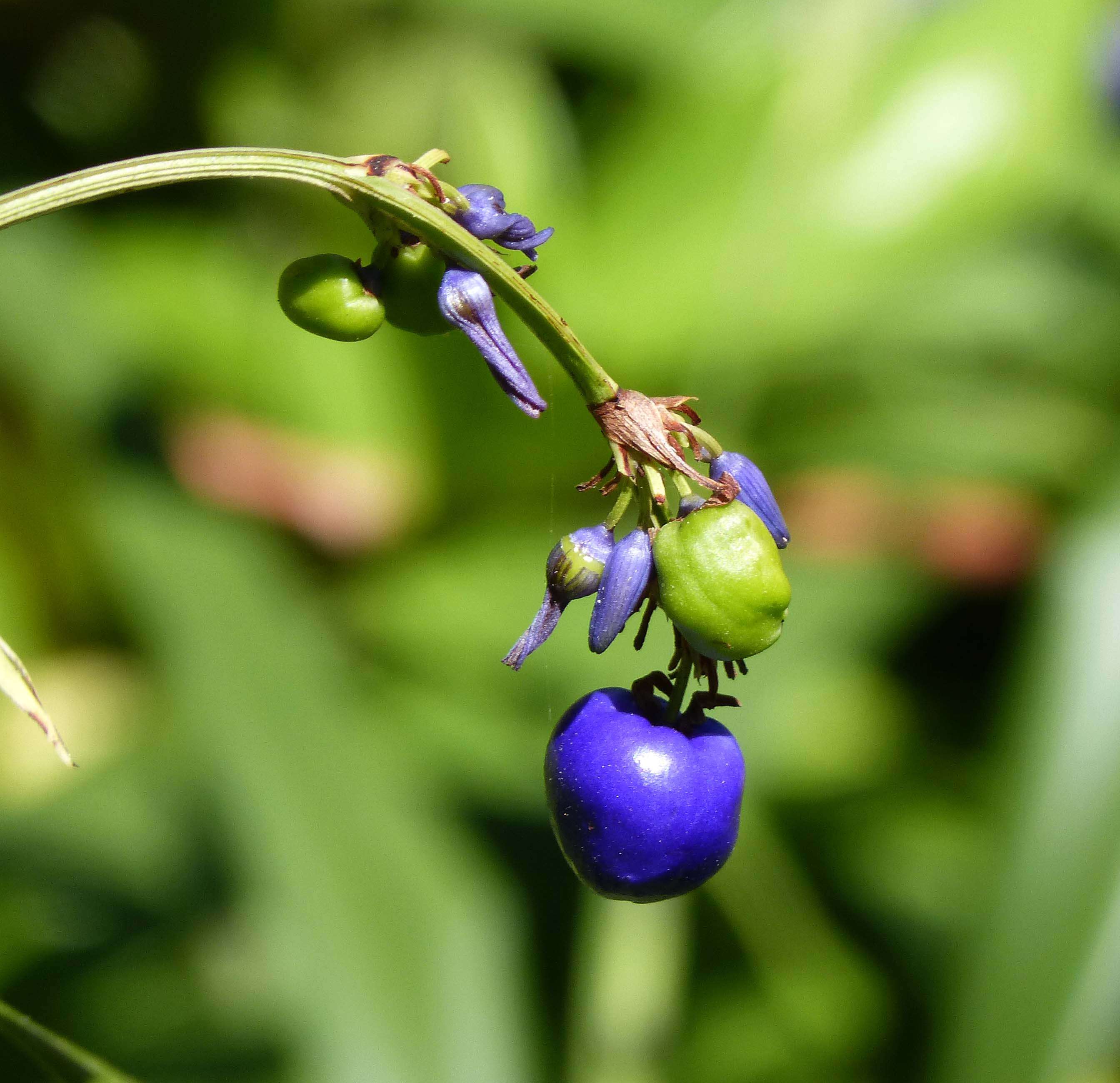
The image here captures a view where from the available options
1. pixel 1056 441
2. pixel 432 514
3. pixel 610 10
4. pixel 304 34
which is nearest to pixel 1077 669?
pixel 1056 441

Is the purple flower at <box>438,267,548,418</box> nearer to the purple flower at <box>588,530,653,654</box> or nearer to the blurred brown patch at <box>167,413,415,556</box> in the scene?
the purple flower at <box>588,530,653,654</box>

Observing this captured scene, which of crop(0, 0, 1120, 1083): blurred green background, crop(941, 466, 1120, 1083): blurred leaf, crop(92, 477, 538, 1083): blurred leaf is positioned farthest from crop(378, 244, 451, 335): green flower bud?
crop(92, 477, 538, 1083): blurred leaf

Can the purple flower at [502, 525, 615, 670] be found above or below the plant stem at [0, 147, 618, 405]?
below

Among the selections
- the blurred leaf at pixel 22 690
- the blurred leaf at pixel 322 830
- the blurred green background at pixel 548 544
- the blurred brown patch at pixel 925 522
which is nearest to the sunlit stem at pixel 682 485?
the blurred leaf at pixel 22 690

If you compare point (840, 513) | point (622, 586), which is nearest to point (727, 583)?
point (622, 586)

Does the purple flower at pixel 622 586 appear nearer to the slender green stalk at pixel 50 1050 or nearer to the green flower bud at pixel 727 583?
the green flower bud at pixel 727 583

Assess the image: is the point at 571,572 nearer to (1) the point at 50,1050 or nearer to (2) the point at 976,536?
(1) the point at 50,1050
